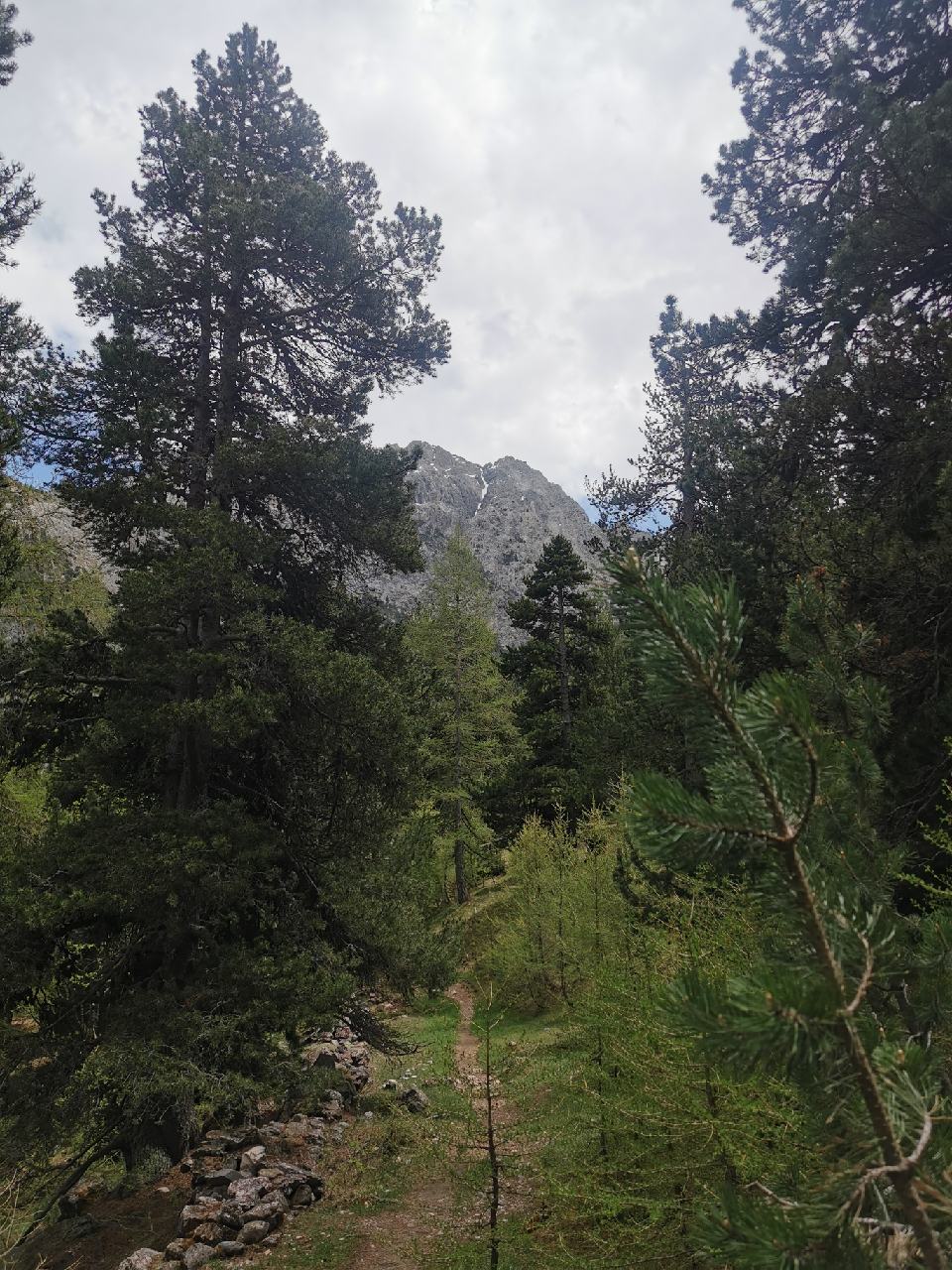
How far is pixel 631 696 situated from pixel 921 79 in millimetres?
11012

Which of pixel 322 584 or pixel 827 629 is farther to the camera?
pixel 322 584

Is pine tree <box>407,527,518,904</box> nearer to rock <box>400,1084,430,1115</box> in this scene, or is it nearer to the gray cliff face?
rock <box>400,1084,430,1115</box>

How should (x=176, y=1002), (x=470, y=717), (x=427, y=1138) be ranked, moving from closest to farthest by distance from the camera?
1. (x=427, y=1138)
2. (x=176, y=1002)
3. (x=470, y=717)

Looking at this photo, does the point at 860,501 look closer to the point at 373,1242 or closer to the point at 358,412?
the point at 358,412

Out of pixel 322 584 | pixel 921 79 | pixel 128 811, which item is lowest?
pixel 128 811

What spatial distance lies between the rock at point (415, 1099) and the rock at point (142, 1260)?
160 inches

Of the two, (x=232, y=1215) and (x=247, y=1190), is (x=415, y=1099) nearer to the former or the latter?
(x=247, y=1190)

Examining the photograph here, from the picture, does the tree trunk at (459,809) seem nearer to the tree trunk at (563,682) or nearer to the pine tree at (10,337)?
the tree trunk at (563,682)

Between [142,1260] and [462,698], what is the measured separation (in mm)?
20611

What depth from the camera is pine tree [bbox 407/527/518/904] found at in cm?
2495

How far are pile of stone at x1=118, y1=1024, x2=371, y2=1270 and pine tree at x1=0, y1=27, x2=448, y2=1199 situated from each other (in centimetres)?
59

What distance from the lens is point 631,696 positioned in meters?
15.2

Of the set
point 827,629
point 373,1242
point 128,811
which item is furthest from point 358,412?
point 373,1242

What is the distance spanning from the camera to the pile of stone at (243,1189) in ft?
21.8
